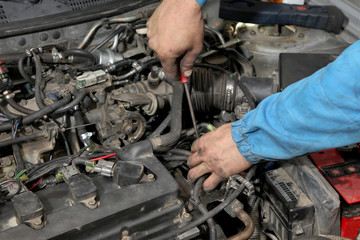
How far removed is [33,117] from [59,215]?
0.43m

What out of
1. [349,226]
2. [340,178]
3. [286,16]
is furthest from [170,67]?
[286,16]

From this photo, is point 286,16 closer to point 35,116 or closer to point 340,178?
point 340,178

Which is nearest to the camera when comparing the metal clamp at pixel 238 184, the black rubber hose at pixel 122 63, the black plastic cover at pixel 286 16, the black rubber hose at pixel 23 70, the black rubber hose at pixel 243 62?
the metal clamp at pixel 238 184

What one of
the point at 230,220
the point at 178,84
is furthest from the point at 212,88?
the point at 230,220

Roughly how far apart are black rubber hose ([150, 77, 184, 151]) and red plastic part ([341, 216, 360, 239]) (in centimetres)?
62

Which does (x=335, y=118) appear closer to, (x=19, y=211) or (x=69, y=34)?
(x=19, y=211)

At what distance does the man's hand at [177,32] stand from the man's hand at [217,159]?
27 centimetres

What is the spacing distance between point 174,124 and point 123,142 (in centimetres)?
23

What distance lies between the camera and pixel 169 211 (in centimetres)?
113

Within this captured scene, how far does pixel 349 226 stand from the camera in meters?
1.29

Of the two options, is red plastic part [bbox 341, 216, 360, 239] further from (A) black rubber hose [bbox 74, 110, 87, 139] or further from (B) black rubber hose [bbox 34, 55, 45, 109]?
(B) black rubber hose [bbox 34, 55, 45, 109]

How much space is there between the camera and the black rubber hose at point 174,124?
132 centimetres

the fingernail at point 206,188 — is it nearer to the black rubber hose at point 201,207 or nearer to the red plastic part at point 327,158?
the black rubber hose at point 201,207

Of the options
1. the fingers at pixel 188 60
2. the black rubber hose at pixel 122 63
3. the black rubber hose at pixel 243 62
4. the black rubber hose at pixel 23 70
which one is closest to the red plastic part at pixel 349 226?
the fingers at pixel 188 60
